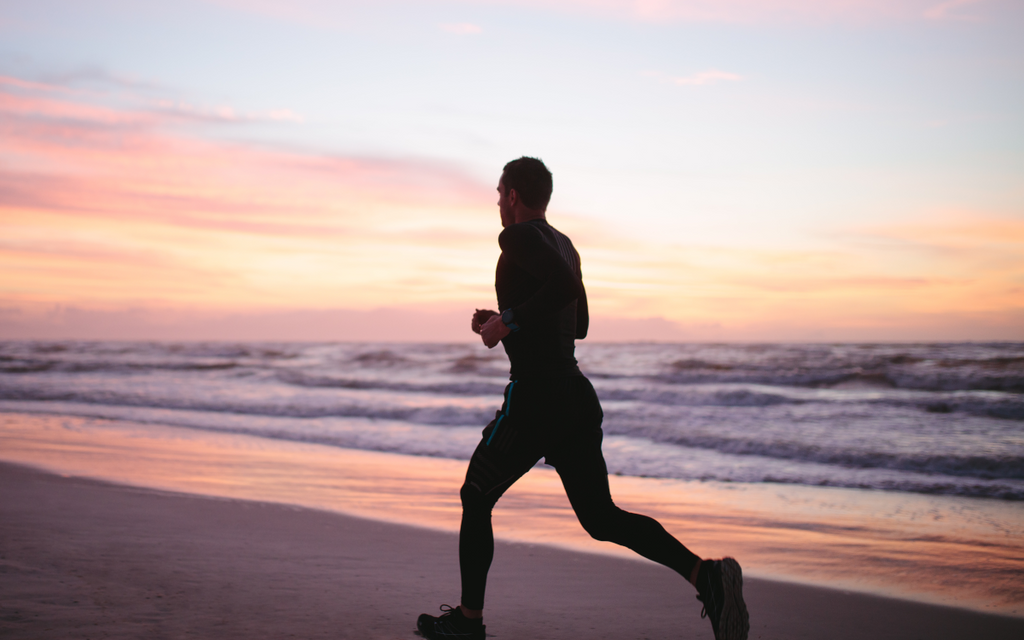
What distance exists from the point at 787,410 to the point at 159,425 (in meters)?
10.9


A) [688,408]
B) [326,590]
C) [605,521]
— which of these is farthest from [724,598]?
[688,408]

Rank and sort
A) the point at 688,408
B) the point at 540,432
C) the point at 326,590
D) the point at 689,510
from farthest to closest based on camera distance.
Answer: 1. the point at 688,408
2. the point at 689,510
3. the point at 326,590
4. the point at 540,432

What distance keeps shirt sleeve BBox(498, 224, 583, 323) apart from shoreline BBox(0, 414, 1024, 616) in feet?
8.40

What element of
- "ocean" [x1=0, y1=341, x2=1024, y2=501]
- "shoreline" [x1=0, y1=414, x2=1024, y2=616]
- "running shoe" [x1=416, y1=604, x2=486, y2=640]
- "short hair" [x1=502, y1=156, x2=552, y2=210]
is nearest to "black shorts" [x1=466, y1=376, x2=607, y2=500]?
"running shoe" [x1=416, y1=604, x2=486, y2=640]

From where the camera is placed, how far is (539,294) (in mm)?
2396

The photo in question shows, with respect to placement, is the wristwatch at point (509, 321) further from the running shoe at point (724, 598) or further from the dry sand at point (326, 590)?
the dry sand at point (326, 590)

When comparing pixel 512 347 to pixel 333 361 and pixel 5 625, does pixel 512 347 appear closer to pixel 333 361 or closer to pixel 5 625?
pixel 5 625

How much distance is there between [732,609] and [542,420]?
89 cm

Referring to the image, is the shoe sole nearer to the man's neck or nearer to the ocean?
the man's neck

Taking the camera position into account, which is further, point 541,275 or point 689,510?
point 689,510

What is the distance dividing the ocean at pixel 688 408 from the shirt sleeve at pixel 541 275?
5697 millimetres

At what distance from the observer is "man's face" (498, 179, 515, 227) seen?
8.61 feet

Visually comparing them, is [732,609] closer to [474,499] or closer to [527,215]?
[474,499]

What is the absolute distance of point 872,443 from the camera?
9.77m
